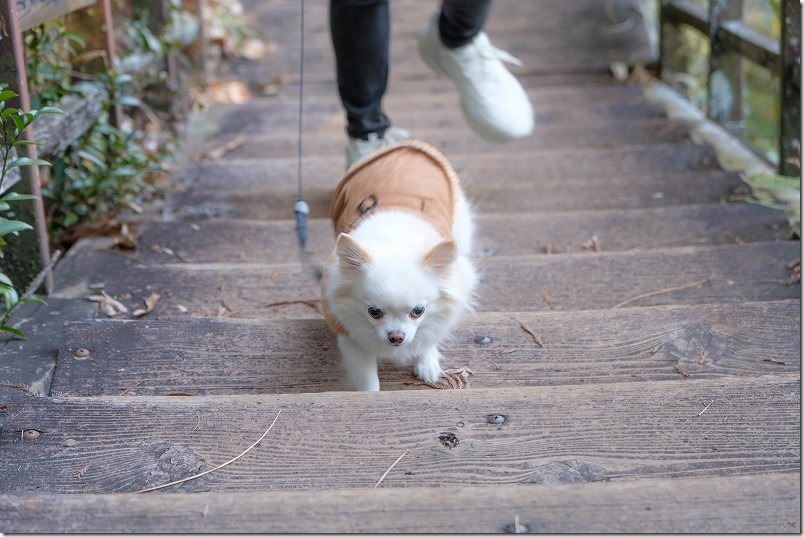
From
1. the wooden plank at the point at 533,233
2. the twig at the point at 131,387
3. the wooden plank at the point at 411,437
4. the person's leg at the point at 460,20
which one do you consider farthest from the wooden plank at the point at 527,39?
the wooden plank at the point at 411,437

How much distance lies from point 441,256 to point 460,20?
1447 millimetres

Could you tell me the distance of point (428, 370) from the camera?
204 centimetres

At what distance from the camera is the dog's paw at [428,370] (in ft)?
6.62

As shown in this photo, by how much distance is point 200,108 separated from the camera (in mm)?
4266

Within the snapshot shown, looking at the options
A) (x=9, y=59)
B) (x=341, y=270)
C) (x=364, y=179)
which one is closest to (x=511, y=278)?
(x=364, y=179)

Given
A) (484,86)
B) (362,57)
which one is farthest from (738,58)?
(362,57)

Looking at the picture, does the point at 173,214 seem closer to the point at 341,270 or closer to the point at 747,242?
the point at 341,270

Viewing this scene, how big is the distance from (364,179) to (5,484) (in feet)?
3.80

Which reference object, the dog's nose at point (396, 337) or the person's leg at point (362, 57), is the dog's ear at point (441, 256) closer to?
the dog's nose at point (396, 337)

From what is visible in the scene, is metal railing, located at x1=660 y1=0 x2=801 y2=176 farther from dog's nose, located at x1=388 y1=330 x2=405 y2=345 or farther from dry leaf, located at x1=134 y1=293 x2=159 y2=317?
dry leaf, located at x1=134 y1=293 x2=159 y2=317

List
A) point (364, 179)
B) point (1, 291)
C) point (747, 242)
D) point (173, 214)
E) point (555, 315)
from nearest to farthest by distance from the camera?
point (1, 291) → point (555, 315) → point (364, 179) → point (747, 242) → point (173, 214)

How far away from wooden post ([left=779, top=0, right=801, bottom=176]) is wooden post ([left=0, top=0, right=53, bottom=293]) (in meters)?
2.51

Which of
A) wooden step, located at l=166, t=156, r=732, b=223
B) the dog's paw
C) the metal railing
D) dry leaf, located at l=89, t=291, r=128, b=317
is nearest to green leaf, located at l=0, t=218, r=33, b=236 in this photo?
dry leaf, located at l=89, t=291, r=128, b=317

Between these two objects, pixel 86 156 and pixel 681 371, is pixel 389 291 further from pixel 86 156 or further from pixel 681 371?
pixel 86 156
